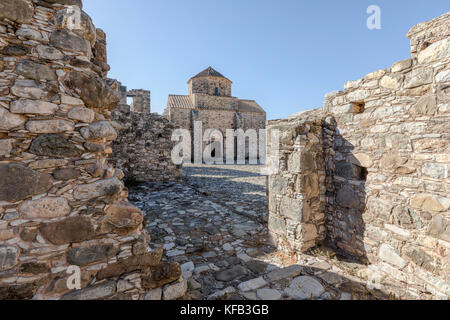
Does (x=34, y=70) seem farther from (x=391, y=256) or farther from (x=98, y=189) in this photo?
(x=391, y=256)

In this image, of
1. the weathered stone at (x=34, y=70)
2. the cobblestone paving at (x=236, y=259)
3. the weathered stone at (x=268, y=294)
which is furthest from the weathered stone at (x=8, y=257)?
the weathered stone at (x=268, y=294)

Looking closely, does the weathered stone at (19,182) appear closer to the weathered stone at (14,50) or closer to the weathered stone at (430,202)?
the weathered stone at (14,50)

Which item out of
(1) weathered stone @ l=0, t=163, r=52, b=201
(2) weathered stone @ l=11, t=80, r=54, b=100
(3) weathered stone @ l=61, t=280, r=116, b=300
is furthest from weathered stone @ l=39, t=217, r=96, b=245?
(2) weathered stone @ l=11, t=80, r=54, b=100

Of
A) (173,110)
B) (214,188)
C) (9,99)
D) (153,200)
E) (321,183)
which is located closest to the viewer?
(9,99)

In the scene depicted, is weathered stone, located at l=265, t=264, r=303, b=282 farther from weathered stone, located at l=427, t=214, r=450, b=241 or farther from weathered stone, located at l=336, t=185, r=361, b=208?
weathered stone, located at l=427, t=214, r=450, b=241

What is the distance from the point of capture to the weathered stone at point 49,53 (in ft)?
5.20

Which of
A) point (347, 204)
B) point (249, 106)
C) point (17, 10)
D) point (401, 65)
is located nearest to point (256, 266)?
point (347, 204)

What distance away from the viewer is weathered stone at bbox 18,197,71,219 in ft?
5.08

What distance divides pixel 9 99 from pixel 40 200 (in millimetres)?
779

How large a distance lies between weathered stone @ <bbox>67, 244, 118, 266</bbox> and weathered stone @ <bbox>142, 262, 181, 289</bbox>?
418mm
